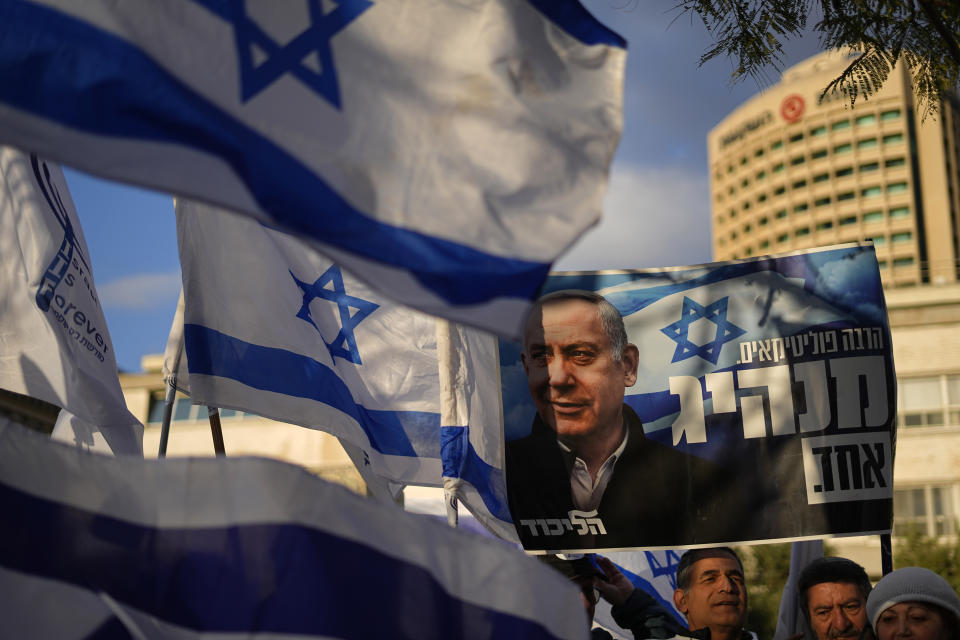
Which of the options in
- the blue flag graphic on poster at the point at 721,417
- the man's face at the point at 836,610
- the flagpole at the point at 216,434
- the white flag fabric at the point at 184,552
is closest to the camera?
the white flag fabric at the point at 184,552

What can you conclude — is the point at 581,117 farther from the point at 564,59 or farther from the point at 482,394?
the point at 482,394

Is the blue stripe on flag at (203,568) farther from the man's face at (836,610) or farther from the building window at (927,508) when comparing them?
the building window at (927,508)

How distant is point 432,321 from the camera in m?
5.71

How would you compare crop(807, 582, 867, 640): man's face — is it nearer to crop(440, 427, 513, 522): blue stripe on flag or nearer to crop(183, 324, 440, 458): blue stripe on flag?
crop(440, 427, 513, 522): blue stripe on flag

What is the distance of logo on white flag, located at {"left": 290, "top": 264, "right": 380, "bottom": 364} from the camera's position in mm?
5223

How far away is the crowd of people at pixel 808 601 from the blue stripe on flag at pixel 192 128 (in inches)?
89.8

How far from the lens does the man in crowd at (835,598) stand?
15.4ft

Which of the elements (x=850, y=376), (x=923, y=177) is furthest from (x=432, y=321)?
(x=923, y=177)

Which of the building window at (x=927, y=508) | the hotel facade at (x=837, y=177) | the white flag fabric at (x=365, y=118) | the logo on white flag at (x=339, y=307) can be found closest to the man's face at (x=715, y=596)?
the logo on white flag at (x=339, y=307)

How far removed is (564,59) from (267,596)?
57.6 inches

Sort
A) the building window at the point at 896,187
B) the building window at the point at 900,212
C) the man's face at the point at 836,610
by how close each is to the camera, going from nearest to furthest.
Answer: the man's face at the point at 836,610, the building window at the point at 900,212, the building window at the point at 896,187

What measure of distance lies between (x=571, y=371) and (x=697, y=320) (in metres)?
0.84

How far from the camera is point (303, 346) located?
5.09 metres

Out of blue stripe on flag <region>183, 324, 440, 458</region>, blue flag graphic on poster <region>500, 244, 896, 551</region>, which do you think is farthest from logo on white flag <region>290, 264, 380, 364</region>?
blue flag graphic on poster <region>500, 244, 896, 551</region>
